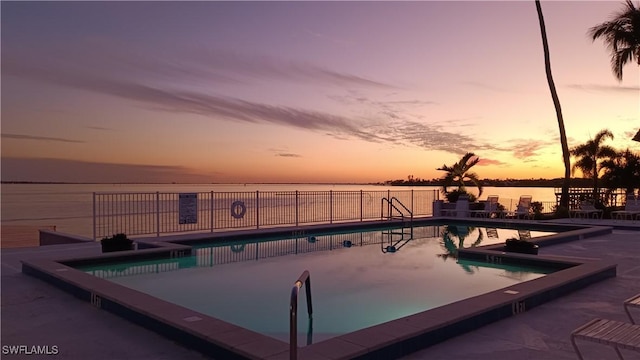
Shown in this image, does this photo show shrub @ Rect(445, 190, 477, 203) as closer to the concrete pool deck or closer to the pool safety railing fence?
the pool safety railing fence

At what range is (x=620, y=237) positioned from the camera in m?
12.3

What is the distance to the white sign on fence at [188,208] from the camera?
11281mm

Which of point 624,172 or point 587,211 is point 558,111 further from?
point 587,211

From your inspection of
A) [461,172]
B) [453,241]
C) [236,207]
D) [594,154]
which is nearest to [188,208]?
[236,207]

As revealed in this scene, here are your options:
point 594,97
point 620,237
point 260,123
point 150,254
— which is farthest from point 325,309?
point 594,97

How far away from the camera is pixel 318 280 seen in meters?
7.18

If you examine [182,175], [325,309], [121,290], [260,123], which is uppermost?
[260,123]

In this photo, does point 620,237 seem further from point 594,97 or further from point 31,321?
point 31,321

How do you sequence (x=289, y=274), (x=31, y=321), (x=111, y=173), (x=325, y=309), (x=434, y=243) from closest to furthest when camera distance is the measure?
(x=31, y=321) < (x=325, y=309) < (x=289, y=274) < (x=434, y=243) < (x=111, y=173)

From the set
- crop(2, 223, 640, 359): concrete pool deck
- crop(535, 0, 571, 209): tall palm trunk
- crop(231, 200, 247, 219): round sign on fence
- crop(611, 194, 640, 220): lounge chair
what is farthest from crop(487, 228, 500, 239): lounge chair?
crop(231, 200, 247, 219): round sign on fence

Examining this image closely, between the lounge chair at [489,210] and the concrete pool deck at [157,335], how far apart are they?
11305mm

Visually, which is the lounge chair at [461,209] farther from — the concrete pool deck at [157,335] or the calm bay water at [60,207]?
the concrete pool deck at [157,335]

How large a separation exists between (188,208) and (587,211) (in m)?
15.0

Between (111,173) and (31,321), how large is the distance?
2718cm
